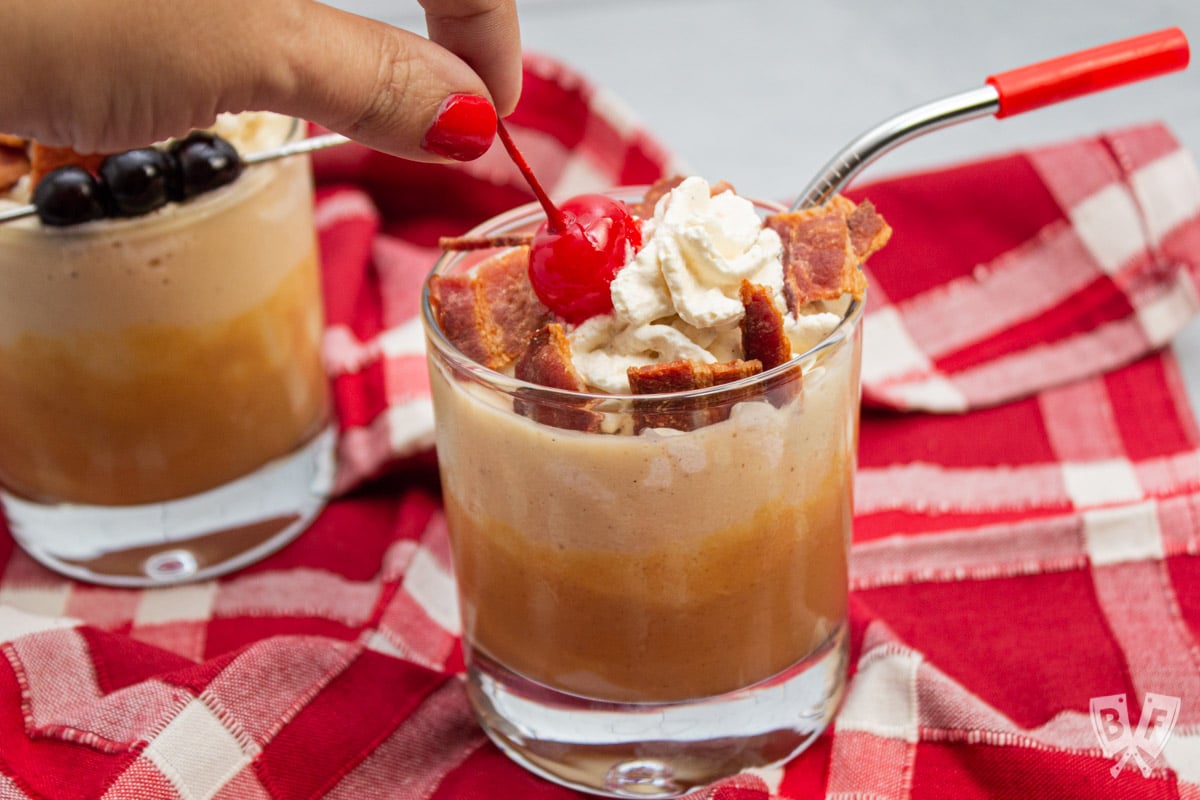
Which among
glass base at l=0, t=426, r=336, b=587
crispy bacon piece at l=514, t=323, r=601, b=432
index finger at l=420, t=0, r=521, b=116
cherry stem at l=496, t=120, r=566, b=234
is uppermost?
index finger at l=420, t=0, r=521, b=116

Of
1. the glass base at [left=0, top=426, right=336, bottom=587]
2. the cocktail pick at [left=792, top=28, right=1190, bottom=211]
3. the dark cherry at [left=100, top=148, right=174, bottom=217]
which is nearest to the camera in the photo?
the cocktail pick at [left=792, top=28, right=1190, bottom=211]

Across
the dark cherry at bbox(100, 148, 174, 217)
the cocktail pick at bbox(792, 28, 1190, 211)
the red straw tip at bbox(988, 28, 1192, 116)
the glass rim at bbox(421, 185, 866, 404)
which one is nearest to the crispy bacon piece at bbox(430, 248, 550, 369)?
the glass rim at bbox(421, 185, 866, 404)

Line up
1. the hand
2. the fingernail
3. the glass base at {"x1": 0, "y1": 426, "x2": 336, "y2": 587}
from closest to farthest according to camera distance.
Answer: the hand → the fingernail → the glass base at {"x1": 0, "y1": 426, "x2": 336, "y2": 587}

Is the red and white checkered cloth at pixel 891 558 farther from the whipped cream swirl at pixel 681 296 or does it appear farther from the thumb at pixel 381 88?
the thumb at pixel 381 88

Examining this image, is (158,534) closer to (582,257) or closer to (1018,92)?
(582,257)

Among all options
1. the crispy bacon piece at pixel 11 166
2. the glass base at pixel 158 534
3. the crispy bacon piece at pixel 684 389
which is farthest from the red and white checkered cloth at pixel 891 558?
the crispy bacon piece at pixel 11 166

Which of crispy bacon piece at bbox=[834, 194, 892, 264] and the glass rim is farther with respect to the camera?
crispy bacon piece at bbox=[834, 194, 892, 264]

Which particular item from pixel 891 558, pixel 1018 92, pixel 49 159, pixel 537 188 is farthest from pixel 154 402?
pixel 1018 92

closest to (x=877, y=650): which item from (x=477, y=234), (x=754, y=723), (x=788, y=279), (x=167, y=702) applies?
(x=754, y=723)

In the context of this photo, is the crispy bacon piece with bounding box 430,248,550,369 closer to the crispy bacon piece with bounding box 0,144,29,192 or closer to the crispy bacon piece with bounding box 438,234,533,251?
the crispy bacon piece with bounding box 438,234,533,251

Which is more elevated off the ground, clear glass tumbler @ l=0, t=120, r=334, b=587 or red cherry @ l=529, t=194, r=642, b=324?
red cherry @ l=529, t=194, r=642, b=324

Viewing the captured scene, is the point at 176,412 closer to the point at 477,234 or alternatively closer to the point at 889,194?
the point at 477,234
